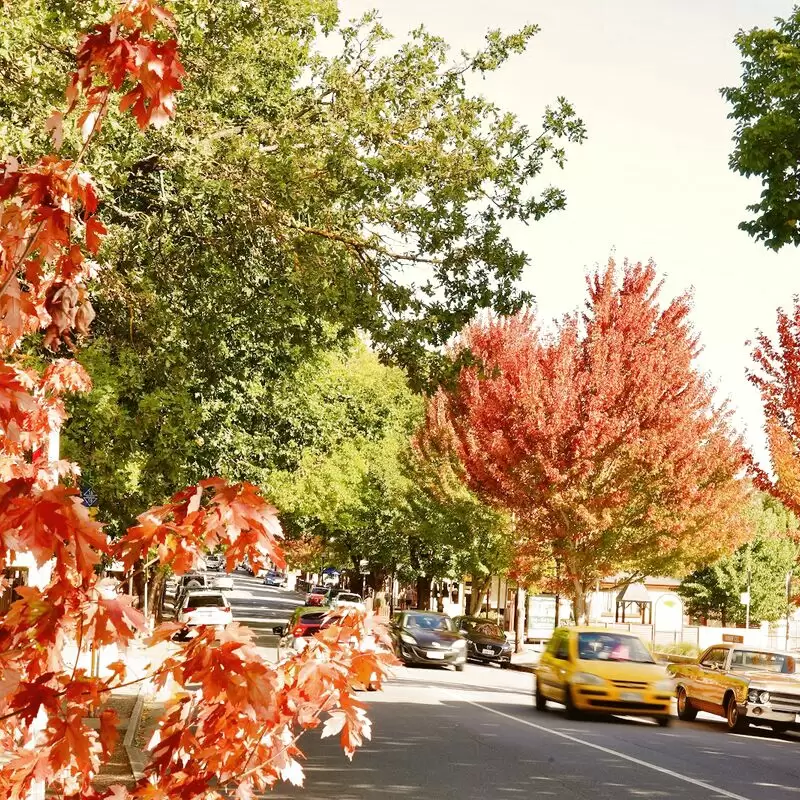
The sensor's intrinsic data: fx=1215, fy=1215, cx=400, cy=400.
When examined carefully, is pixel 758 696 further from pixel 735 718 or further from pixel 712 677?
pixel 712 677

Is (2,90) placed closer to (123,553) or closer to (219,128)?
(219,128)

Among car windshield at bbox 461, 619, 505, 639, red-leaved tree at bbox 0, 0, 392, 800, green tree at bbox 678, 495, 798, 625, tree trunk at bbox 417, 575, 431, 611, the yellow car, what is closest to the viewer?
red-leaved tree at bbox 0, 0, 392, 800

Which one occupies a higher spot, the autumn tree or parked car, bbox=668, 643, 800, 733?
the autumn tree

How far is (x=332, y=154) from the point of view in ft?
52.2

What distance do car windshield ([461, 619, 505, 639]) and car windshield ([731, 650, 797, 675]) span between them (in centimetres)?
1891

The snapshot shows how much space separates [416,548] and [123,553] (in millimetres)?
52949

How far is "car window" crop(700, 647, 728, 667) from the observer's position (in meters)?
22.2

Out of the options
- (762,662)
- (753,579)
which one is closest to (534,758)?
(762,662)

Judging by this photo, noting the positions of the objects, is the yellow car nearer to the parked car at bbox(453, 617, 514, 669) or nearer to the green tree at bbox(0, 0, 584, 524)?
the green tree at bbox(0, 0, 584, 524)

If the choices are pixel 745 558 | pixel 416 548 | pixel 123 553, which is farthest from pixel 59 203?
pixel 745 558

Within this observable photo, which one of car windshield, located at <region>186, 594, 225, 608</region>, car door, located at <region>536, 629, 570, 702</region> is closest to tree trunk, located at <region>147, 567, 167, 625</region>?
car windshield, located at <region>186, 594, 225, 608</region>

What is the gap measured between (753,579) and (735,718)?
144ft

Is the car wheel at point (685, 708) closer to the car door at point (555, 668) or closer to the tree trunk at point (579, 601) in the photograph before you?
the car door at point (555, 668)

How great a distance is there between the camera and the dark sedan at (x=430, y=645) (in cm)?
3388
